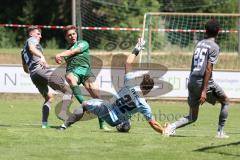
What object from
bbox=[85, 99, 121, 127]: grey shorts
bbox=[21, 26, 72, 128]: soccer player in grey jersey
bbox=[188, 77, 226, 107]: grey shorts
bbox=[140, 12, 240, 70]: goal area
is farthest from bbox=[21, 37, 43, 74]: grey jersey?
bbox=[140, 12, 240, 70]: goal area

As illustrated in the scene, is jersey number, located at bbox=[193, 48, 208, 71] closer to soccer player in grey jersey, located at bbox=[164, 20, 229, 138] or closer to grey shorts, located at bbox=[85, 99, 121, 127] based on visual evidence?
soccer player in grey jersey, located at bbox=[164, 20, 229, 138]

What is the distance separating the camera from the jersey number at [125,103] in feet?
39.6

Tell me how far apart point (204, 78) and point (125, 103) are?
137 centimetres

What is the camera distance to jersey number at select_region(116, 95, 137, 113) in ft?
39.6

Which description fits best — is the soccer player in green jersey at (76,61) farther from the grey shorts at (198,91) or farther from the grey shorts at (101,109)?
the grey shorts at (198,91)

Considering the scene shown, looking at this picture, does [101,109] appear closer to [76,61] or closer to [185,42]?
[76,61]

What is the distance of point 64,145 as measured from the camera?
35.4 feet

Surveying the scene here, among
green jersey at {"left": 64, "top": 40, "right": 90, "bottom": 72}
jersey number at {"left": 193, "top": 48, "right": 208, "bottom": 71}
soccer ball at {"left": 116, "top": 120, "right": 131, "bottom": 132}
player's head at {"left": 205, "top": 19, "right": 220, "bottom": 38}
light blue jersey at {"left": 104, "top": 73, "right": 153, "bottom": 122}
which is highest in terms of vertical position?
player's head at {"left": 205, "top": 19, "right": 220, "bottom": 38}

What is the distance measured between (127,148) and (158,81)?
36.6 ft

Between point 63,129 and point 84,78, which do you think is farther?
point 84,78

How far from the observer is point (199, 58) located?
1175cm

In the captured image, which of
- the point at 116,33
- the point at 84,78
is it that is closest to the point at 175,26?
the point at 116,33

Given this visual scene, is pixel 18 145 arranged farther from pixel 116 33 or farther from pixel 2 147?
pixel 116 33

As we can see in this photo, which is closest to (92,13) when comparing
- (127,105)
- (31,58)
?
(31,58)
